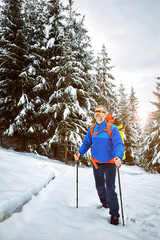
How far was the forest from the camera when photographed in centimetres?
1101

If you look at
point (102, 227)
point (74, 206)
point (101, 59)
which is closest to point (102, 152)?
point (102, 227)

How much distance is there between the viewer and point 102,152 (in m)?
3.06

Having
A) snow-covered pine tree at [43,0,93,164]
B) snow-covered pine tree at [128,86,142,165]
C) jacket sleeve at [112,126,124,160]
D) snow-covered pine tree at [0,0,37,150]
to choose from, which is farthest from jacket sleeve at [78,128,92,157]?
snow-covered pine tree at [128,86,142,165]

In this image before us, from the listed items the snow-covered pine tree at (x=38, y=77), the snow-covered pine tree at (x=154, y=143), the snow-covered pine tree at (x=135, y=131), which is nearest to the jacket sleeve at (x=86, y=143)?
the snow-covered pine tree at (x=38, y=77)

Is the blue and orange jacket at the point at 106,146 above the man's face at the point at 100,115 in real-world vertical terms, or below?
below

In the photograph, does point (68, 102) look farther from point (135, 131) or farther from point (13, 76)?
point (135, 131)

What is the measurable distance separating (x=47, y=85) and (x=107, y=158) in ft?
35.8

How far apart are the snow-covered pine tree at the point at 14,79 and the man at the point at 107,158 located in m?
9.46

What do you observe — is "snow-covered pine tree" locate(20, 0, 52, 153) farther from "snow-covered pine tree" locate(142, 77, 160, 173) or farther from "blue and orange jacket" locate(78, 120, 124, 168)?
"snow-covered pine tree" locate(142, 77, 160, 173)

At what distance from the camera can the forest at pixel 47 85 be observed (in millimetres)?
11008

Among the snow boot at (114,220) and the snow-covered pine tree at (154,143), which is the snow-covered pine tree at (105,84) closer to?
the snow-covered pine tree at (154,143)

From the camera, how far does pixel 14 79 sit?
1265 centimetres

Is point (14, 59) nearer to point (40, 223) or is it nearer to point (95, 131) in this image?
point (95, 131)

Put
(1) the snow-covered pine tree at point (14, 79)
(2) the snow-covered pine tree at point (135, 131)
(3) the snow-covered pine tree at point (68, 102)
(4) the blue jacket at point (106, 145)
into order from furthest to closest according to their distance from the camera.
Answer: (2) the snow-covered pine tree at point (135, 131) → (1) the snow-covered pine tree at point (14, 79) → (3) the snow-covered pine tree at point (68, 102) → (4) the blue jacket at point (106, 145)
